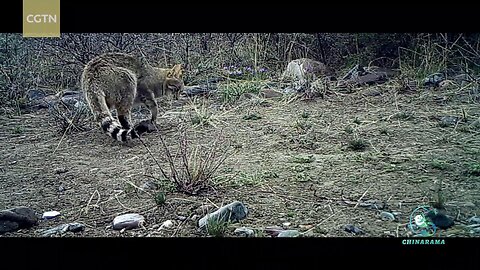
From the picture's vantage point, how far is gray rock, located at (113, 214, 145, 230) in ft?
6.73

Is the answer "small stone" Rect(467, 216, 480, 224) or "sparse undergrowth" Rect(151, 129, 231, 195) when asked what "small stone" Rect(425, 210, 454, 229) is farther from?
"sparse undergrowth" Rect(151, 129, 231, 195)

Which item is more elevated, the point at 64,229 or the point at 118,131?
the point at 118,131

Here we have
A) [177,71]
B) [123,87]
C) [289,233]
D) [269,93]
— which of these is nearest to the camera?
[289,233]

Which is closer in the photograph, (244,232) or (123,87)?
(244,232)

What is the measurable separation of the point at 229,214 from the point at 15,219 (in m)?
0.85

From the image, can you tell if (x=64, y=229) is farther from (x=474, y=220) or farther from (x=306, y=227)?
(x=474, y=220)

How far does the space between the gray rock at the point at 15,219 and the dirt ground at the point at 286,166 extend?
0.03 metres

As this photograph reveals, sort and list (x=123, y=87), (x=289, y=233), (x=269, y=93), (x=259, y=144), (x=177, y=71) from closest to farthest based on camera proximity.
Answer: (x=289, y=233)
(x=259, y=144)
(x=269, y=93)
(x=177, y=71)
(x=123, y=87)

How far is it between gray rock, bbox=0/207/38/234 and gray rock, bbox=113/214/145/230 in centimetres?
33

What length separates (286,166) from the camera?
2.22m

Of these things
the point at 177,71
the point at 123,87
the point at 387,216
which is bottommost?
the point at 387,216
